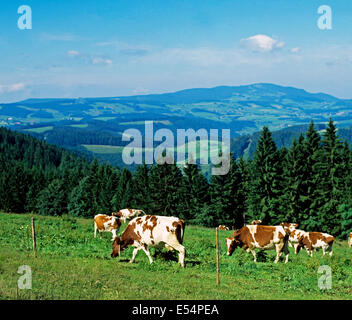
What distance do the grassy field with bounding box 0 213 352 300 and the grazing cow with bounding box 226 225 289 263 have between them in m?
0.54

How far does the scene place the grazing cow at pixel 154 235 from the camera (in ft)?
53.4

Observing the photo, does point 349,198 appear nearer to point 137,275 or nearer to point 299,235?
point 299,235

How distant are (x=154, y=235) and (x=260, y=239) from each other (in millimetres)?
6262

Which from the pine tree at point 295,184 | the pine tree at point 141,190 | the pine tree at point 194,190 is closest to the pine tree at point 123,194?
the pine tree at point 141,190

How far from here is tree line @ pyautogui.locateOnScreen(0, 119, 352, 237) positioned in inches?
2077

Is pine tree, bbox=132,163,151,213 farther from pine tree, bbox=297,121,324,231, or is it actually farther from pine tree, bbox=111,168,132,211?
pine tree, bbox=297,121,324,231

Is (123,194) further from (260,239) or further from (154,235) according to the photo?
(154,235)

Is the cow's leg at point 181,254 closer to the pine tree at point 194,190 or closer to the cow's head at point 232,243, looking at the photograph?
the cow's head at point 232,243

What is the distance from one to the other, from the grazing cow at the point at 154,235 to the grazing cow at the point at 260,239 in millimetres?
4595

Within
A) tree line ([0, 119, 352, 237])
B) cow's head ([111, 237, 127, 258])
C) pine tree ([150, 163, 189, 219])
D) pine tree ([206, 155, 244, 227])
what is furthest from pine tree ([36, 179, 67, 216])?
cow's head ([111, 237, 127, 258])
